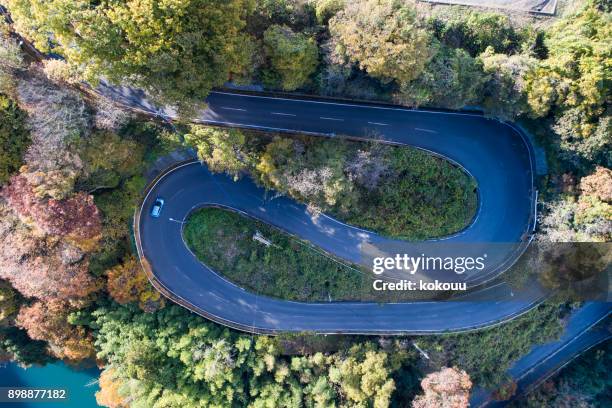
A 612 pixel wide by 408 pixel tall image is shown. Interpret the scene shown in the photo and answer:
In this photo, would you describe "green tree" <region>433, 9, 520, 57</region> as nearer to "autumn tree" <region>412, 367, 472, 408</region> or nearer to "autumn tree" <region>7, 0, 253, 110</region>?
"autumn tree" <region>7, 0, 253, 110</region>

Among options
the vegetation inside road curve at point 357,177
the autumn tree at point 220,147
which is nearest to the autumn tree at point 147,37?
the autumn tree at point 220,147

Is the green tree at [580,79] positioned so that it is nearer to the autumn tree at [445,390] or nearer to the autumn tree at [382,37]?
the autumn tree at [382,37]

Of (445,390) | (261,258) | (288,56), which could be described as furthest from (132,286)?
(445,390)

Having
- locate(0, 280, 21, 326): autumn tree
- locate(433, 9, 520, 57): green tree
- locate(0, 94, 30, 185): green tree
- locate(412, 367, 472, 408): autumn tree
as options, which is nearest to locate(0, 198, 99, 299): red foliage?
locate(0, 280, 21, 326): autumn tree

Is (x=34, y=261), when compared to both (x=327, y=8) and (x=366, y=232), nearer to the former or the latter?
(x=366, y=232)

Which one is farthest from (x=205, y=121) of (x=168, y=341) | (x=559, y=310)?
(x=559, y=310)
